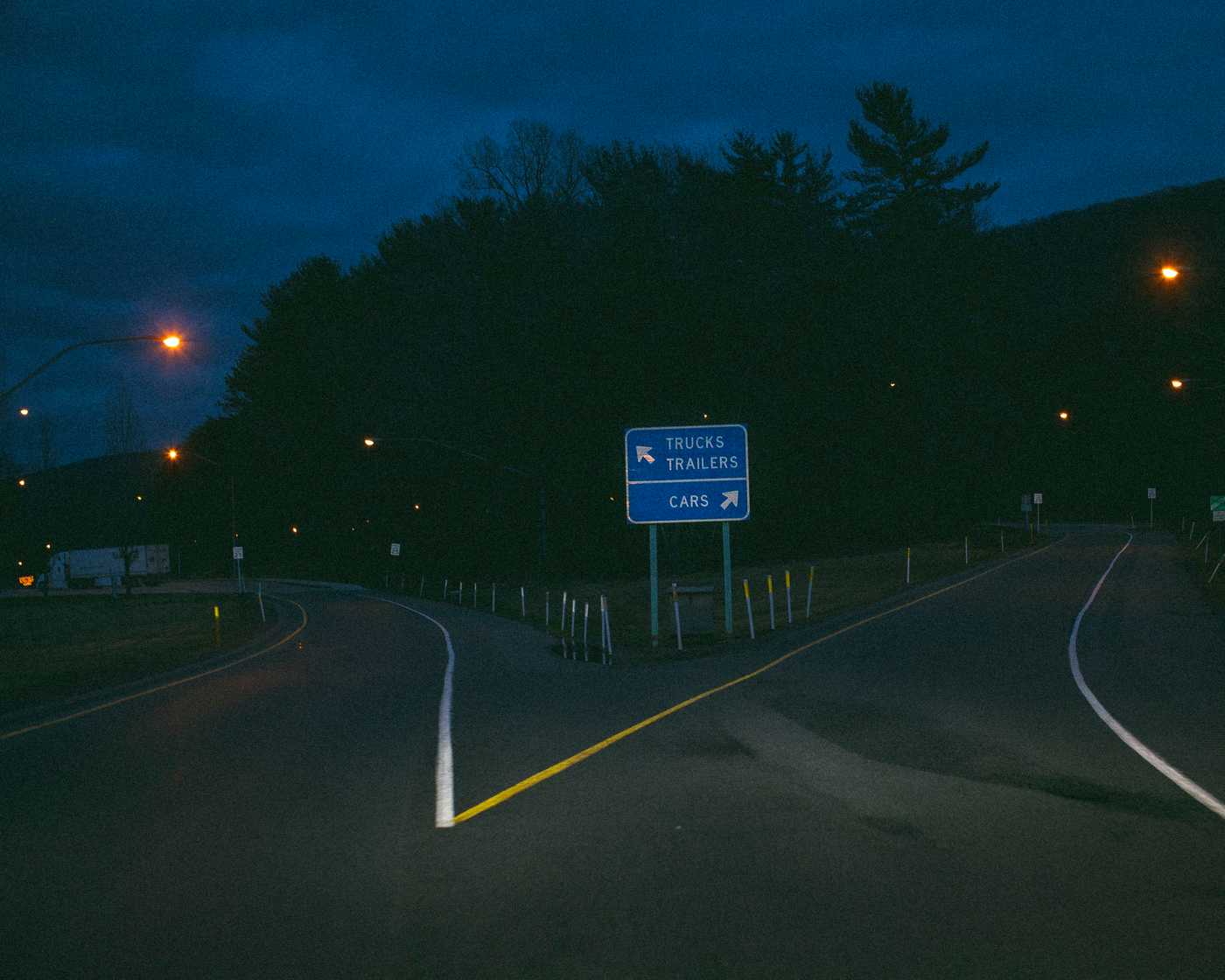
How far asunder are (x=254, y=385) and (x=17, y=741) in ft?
264

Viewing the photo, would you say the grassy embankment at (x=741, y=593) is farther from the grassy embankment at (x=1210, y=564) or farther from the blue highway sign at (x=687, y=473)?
the grassy embankment at (x=1210, y=564)

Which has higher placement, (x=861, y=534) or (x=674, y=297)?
(x=674, y=297)

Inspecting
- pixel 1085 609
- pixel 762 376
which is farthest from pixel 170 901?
pixel 762 376

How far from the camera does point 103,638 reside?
3766cm

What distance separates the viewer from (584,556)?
65.6 meters

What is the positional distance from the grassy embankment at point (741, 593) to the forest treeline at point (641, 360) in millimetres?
5232

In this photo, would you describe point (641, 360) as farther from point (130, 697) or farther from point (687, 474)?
point (130, 697)

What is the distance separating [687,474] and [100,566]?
83.6 m

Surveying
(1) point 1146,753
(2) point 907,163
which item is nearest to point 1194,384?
(2) point 907,163

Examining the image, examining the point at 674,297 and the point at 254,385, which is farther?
the point at 254,385

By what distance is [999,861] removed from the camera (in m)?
6.66

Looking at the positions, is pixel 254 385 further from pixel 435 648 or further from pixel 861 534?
pixel 435 648

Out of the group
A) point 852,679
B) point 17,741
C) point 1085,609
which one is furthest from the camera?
point 1085,609

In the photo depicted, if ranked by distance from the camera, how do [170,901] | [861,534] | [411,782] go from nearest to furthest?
[170,901], [411,782], [861,534]
